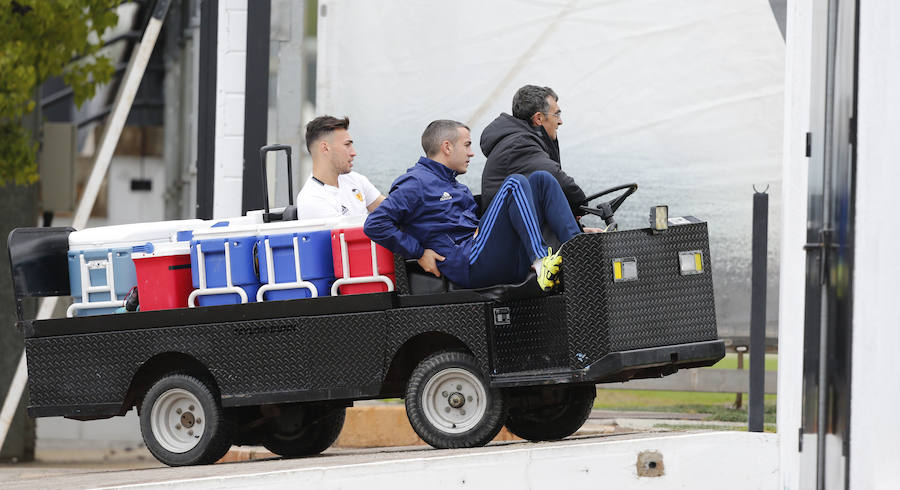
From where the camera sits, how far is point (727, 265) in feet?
34.7

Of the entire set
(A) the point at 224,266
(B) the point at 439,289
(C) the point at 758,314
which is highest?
(A) the point at 224,266

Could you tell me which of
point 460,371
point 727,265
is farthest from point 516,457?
point 727,265

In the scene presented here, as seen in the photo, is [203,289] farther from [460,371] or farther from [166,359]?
[460,371]

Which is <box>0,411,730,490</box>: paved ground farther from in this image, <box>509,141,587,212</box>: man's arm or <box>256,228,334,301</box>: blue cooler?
<box>509,141,587,212</box>: man's arm

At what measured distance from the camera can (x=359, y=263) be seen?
6.95m

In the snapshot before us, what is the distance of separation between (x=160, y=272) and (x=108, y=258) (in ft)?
1.21

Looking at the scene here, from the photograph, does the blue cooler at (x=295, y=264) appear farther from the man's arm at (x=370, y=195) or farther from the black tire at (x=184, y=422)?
the man's arm at (x=370, y=195)

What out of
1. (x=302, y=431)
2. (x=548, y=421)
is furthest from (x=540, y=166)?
(x=302, y=431)

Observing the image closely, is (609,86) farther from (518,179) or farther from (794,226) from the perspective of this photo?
(794,226)

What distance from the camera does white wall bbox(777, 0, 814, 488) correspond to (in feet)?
17.7

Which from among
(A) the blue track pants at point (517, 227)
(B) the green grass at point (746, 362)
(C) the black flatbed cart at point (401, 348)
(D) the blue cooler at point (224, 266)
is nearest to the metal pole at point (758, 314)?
(C) the black flatbed cart at point (401, 348)

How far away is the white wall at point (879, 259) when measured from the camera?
5.09 meters

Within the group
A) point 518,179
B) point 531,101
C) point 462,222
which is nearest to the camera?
point 518,179

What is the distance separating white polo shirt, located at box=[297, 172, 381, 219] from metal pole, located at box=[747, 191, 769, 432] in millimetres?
2046
